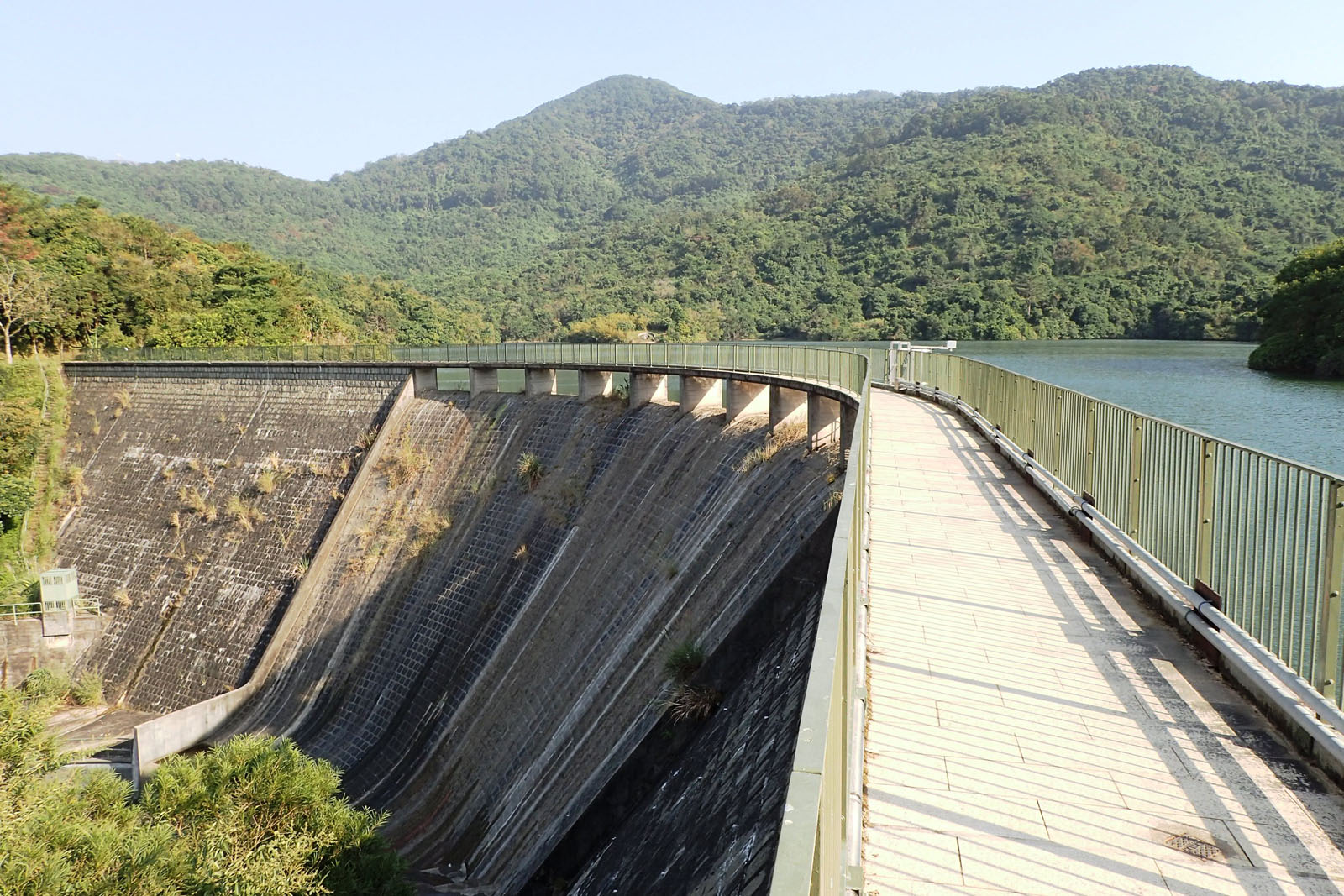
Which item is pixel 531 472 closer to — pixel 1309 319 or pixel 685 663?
pixel 685 663

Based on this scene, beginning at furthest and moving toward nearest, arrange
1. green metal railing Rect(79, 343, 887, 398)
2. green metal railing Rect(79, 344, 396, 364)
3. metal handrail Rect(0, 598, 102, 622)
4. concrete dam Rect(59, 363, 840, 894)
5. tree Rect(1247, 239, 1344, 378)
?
tree Rect(1247, 239, 1344, 378) < green metal railing Rect(79, 344, 396, 364) < metal handrail Rect(0, 598, 102, 622) < green metal railing Rect(79, 343, 887, 398) < concrete dam Rect(59, 363, 840, 894)

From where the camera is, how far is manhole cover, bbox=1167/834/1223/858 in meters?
4.13

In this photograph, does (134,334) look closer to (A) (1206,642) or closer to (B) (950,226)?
(A) (1206,642)

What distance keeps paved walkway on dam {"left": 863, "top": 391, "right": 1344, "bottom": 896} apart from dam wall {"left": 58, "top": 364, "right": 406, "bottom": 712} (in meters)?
25.6

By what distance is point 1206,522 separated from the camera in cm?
666

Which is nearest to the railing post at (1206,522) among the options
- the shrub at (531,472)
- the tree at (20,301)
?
the shrub at (531,472)

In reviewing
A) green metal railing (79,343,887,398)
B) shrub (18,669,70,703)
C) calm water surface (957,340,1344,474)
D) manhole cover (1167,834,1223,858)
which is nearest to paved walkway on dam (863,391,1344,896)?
manhole cover (1167,834,1223,858)

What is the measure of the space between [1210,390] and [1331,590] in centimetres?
3669

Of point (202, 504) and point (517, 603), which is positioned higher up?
point (202, 504)

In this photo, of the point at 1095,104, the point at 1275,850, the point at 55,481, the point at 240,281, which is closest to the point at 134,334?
→ the point at 240,281

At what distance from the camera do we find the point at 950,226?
3366 inches

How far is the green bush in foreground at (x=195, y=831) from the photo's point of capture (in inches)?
509

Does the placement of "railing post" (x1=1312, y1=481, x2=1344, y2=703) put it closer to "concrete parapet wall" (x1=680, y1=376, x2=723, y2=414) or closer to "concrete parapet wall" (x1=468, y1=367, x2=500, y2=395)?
"concrete parapet wall" (x1=680, y1=376, x2=723, y2=414)

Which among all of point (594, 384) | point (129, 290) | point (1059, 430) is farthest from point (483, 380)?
point (129, 290)
